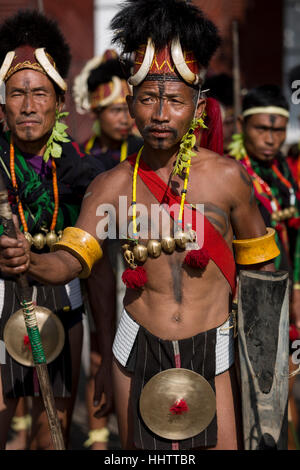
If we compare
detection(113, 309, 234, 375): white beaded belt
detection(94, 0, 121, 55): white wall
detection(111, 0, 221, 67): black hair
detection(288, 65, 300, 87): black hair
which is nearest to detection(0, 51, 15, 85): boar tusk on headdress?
detection(111, 0, 221, 67): black hair

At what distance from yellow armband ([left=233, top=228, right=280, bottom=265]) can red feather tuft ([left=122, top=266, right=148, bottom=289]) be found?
0.46m

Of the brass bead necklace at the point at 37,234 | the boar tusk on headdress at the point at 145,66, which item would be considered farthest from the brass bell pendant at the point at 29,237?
the boar tusk on headdress at the point at 145,66

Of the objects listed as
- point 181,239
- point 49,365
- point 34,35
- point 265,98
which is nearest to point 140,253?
point 181,239

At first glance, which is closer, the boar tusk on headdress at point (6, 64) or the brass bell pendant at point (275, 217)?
the boar tusk on headdress at point (6, 64)

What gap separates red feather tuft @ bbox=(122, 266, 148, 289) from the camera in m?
3.16

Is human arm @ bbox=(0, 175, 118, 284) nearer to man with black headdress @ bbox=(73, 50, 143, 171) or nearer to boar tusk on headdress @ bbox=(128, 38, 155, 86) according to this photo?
boar tusk on headdress @ bbox=(128, 38, 155, 86)

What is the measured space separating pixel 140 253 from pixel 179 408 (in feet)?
2.34

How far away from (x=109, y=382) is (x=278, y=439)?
1054 mm

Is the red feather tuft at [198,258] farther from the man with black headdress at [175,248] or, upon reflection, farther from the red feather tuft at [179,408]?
the red feather tuft at [179,408]

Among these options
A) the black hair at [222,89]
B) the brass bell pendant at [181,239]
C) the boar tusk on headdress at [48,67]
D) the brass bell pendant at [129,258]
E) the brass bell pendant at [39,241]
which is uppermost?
the boar tusk on headdress at [48,67]

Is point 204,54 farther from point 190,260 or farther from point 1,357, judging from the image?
point 1,357

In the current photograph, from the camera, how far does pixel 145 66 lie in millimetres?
3191

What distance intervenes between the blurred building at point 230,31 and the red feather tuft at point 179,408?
437cm

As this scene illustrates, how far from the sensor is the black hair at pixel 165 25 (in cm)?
319
